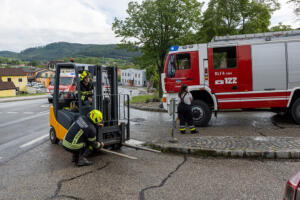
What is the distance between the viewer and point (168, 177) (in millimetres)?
4668

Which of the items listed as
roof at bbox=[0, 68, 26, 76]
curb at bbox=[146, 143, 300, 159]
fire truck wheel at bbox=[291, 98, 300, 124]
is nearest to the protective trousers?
curb at bbox=[146, 143, 300, 159]

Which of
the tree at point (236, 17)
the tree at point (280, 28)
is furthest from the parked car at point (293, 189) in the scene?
the tree at point (280, 28)

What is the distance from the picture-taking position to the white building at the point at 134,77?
10288 centimetres

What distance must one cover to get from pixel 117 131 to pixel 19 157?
8.10 ft

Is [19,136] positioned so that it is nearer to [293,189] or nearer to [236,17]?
[293,189]

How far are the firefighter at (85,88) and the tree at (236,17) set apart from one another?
17208mm

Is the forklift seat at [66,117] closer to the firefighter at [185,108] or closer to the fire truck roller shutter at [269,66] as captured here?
the firefighter at [185,108]

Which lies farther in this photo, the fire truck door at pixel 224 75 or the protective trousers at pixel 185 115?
the fire truck door at pixel 224 75

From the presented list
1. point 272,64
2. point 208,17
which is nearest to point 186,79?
point 272,64

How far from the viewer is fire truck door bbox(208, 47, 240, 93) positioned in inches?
353

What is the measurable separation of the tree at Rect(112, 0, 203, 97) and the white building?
77541mm

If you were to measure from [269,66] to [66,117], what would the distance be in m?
7.02

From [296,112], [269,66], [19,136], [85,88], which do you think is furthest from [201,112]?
[19,136]

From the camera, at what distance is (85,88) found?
20.6ft
